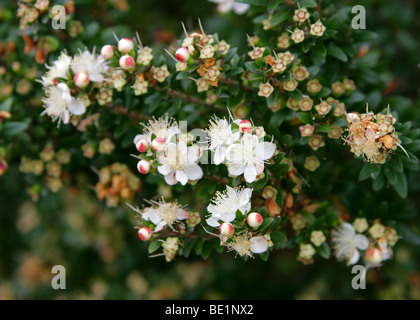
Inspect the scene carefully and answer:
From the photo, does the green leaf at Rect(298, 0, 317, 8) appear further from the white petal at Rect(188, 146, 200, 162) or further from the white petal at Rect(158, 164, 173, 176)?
the white petal at Rect(158, 164, 173, 176)

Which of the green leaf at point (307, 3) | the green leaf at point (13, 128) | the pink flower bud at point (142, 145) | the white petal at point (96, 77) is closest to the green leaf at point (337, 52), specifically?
the green leaf at point (307, 3)

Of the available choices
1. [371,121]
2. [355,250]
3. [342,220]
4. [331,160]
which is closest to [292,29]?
[371,121]

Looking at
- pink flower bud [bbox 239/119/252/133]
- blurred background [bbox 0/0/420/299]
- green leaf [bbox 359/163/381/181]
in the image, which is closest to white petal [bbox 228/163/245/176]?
pink flower bud [bbox 239/119/252/133]

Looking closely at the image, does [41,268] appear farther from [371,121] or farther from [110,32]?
[371,121]

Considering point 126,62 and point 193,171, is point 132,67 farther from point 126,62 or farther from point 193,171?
point 193,171
